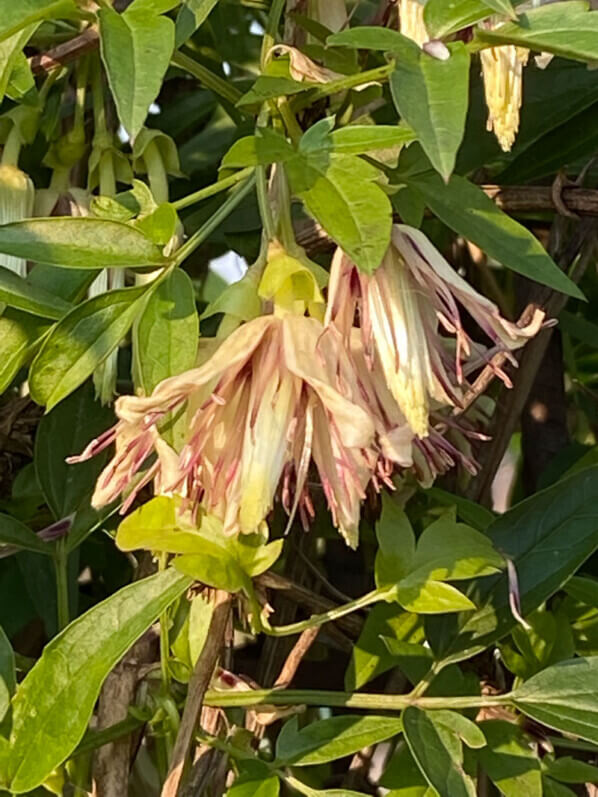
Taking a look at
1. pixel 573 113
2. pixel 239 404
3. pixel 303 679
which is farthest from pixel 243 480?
pixel 303 679

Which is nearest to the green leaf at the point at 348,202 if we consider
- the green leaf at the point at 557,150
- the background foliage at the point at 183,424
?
the background foliage at the point at 183,424

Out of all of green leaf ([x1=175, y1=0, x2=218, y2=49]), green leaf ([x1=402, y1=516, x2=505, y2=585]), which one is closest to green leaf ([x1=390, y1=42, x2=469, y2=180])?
green leaf ([x1=175, y1=0, x2=218, y2=49])

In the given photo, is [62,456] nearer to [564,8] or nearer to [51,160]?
[51,160]

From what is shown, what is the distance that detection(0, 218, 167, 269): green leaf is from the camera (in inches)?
19.3

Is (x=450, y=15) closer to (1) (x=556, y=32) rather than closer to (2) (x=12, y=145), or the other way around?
(1) (x=556, y=32)

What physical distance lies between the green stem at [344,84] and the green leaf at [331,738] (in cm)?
29

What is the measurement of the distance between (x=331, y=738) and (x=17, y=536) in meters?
0.20

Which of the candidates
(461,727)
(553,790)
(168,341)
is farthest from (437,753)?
(168,341)

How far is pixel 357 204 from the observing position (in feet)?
1.49

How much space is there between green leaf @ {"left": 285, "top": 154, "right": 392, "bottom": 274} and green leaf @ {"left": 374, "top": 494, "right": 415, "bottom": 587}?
0.18 meters

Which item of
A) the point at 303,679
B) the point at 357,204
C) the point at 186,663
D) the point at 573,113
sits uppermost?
the point at 357,204

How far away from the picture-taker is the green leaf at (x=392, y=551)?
59cm

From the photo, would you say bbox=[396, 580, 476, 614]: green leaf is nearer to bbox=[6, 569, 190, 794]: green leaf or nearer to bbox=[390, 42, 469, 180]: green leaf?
bbox=[6, 569, 190, 794]: green leaf

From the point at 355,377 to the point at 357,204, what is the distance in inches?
2.8
